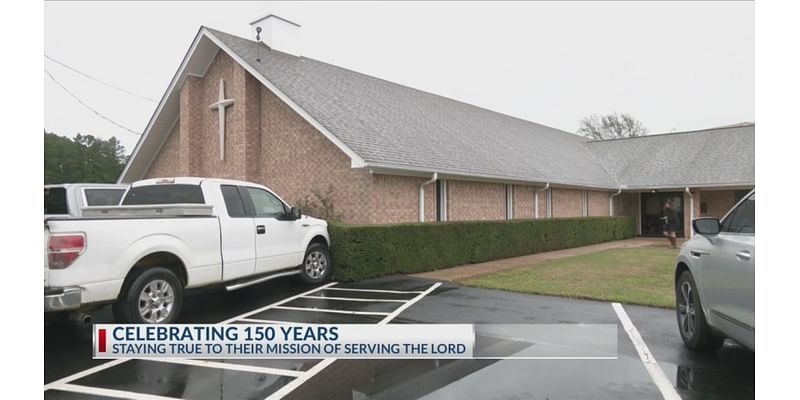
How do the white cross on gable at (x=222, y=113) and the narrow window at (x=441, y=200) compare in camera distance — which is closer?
the narrow window at (x=441, y=200)

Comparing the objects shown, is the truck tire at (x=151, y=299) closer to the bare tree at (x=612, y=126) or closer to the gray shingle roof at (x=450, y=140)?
the gray shingle roof at (x=450, y=140)

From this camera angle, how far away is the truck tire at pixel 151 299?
5922 mm

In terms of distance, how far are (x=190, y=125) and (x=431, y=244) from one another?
9.31m

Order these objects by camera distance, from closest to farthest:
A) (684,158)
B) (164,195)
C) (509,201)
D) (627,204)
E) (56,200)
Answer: (164,195) < (56,200) < (509,201) < (684,158) < (627,204)

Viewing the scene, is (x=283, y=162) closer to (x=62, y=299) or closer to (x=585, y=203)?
(x=62, y=299)

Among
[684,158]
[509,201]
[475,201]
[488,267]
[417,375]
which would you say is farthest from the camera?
[684,158]

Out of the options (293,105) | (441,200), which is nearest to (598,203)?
(441,200)

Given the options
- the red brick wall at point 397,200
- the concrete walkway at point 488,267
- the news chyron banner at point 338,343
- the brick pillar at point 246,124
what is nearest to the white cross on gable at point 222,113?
the brick pillar at point 246,124

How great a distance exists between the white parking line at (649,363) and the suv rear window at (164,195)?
6.25 meters

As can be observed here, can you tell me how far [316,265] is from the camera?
10016 mm

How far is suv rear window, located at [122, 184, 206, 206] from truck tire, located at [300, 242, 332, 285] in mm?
2639

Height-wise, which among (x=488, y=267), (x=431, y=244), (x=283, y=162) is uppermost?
(x=283, y=162)

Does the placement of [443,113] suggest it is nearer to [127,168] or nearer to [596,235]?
[596,235]

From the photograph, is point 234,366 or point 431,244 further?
point 431,244
